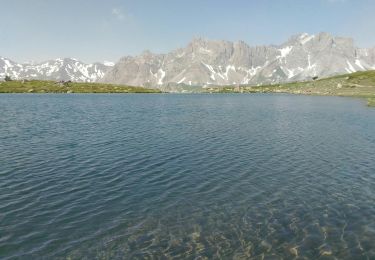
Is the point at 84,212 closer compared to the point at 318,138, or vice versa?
the point at 84,212

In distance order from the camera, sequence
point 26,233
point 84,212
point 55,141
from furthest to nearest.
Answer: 1. point 55,141
2. point 84,212
3. point 26,233

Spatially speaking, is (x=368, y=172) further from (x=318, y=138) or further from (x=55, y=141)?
(x=55, y=141)

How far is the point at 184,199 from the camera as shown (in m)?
26.4

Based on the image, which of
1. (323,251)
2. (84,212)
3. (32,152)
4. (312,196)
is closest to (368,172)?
(312,196)

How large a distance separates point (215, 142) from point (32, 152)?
25.2 m

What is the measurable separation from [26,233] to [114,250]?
231 inches

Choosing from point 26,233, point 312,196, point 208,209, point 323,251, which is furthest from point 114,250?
point 312,196

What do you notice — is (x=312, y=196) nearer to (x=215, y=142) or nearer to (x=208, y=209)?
(x=208, y=209)

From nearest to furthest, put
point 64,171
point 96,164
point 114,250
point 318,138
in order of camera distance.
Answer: point 114,250
point 64,171
point 96,164
point 318,138

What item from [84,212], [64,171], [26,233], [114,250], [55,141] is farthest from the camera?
[55,141]

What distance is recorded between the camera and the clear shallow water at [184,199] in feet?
63.1

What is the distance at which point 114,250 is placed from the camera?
60.8 feet

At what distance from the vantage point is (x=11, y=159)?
3772cm

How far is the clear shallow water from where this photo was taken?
19.2 metres
